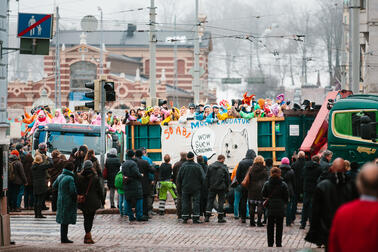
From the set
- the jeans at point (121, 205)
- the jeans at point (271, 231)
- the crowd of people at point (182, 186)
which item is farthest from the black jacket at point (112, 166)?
the jeans at point (271, 231)

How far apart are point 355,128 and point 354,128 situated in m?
0.04

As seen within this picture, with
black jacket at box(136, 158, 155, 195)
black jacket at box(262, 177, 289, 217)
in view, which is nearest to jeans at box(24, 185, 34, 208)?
black jacket at box(136, 158, 155, 195)

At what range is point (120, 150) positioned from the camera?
102 ft

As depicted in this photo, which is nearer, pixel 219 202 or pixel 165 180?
pixel 219 202

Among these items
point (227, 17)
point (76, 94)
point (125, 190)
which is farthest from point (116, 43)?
point (125, 190)

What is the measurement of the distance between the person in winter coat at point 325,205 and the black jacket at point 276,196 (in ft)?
14.6

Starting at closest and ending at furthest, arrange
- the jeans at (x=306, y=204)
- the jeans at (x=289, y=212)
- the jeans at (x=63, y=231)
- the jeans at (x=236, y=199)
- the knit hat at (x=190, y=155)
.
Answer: the jeans at (x=63, y=231) → the jeans at (x=306, y=204) → the jeans at (x=289, y=212) → the knit hat at (x=190, y=155) → the jeans at (x=236, y=199)

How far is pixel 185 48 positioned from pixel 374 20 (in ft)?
153

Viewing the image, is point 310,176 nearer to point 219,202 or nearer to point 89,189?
point 219,202

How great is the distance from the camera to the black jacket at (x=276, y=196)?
46.5 ft

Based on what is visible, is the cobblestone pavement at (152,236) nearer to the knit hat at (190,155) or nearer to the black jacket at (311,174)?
the black jacket at (311,174)

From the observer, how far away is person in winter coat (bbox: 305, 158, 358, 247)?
9.33m

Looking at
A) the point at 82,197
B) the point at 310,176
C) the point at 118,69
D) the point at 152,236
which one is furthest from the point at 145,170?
the point at 118,69

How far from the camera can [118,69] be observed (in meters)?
82.4
